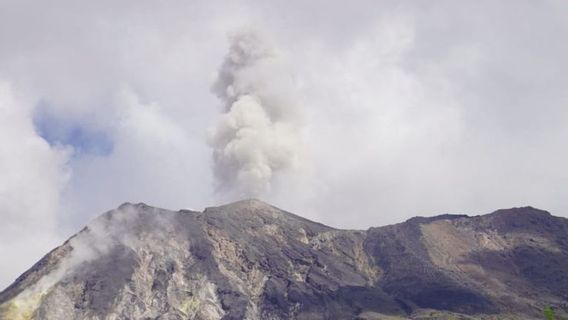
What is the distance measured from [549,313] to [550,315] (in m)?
0.42

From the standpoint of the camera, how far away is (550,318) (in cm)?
4131

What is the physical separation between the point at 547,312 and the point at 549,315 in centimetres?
80

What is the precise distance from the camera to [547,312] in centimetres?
4250

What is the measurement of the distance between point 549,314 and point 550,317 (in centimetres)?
56

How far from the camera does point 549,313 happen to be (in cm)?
4200

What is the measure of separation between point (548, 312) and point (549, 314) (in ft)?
1.06

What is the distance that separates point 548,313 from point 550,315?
25.1 inches

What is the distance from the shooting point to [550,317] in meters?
41.4

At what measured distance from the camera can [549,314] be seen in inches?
1650

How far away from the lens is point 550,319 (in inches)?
1629

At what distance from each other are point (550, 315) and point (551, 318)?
0.22 meters

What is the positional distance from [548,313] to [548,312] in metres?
0.06

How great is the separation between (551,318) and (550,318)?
0.17 meters

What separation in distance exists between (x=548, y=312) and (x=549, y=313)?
220 millimetres
